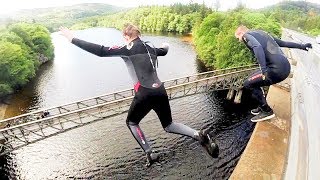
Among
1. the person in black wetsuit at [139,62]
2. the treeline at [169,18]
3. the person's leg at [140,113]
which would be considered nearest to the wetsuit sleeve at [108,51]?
the person in black wetsuit at [139,62]

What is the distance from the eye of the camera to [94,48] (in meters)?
5.52

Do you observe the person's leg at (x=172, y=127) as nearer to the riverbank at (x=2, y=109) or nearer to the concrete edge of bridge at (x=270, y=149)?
the concrete edge of bridge at (x=270, y=149)

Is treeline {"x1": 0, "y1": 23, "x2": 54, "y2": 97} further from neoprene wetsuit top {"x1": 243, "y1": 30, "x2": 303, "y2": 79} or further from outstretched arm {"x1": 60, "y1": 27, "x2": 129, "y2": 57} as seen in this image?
outstretched arm {"x1": 60, "y1": 27, "x2": 129, "y2": 57}

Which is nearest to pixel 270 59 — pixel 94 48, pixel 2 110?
pixel 94 48

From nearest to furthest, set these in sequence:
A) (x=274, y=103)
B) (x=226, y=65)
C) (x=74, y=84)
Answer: (x=274, y=103) < (x=226, y=65) < (x=74, y=84)

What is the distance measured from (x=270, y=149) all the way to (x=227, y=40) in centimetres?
3790

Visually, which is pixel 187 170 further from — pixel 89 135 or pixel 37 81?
pixel 37 81

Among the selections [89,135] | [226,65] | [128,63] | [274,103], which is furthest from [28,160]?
[226,65]

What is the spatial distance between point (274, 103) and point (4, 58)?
46928 millimetres

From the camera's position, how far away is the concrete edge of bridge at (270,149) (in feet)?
44.7

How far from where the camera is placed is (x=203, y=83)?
36.1 metres

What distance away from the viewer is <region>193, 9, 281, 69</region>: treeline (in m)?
47.8

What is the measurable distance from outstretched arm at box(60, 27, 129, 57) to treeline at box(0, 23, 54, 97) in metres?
48.0

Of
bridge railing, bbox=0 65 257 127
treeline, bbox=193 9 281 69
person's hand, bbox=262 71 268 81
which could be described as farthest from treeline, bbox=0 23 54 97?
person's hand, bbox=262 71 268 81
